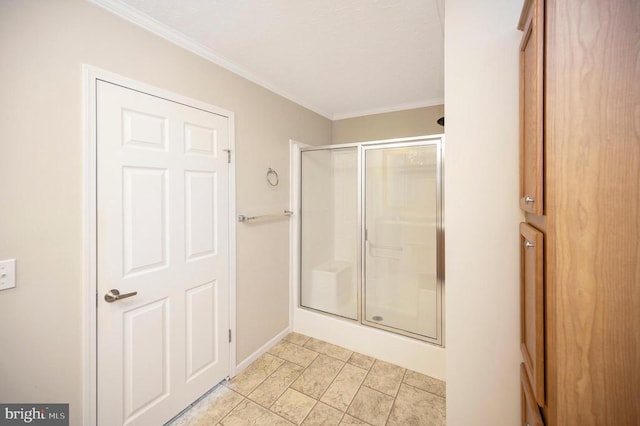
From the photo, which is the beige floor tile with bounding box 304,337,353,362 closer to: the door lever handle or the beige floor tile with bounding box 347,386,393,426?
the beige floor tile with bounding box 347,386,393,426

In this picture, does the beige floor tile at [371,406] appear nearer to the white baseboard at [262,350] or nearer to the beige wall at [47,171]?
the white baseboard at [262,350]

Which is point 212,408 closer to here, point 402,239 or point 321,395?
point 321,395

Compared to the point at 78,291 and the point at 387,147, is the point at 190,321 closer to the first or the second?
the point at 78,291

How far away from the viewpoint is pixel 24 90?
107cm

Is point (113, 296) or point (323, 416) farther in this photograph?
point (323, 416)

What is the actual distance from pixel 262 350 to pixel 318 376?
0.58 metres

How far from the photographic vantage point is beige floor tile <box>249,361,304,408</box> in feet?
5.88

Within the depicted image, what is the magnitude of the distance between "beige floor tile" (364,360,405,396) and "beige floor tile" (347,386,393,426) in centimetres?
6

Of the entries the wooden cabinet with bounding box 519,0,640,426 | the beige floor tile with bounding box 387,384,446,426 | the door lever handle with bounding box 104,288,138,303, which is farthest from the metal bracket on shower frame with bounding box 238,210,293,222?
the wooden cabinet with bounding box 519,0,640,426

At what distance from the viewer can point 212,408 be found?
1718mm

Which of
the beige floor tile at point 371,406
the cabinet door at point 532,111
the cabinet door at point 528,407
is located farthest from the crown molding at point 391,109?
the beige floor tile at point 371,406

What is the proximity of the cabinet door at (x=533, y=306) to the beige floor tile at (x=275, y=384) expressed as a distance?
1608 millimetres

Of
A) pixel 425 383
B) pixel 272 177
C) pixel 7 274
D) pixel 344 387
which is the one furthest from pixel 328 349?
pixel 7 274

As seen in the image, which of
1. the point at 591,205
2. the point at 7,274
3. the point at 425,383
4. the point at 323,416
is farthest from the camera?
the point at 425,383
